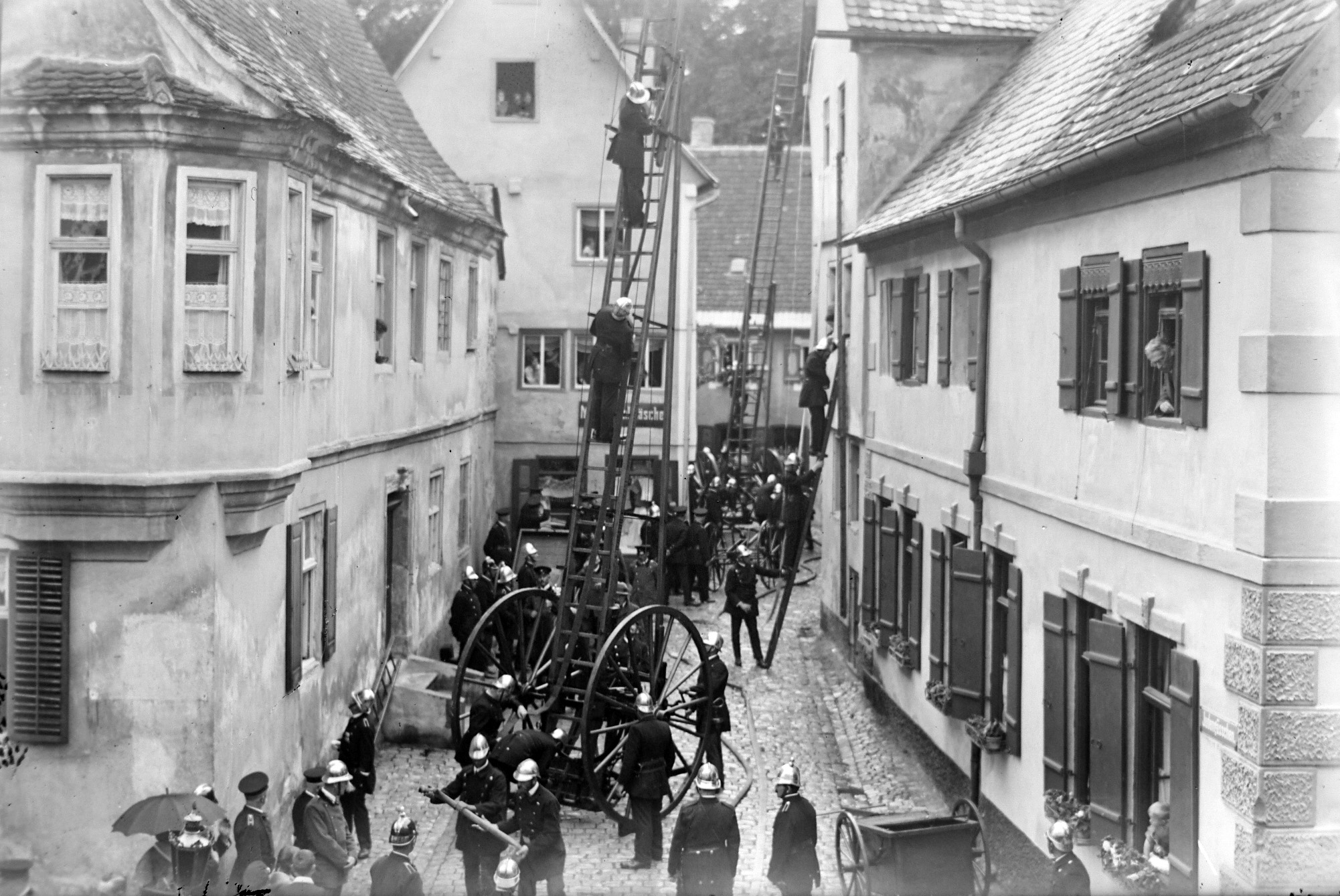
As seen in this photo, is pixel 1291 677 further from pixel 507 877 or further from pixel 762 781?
pixel 762 781

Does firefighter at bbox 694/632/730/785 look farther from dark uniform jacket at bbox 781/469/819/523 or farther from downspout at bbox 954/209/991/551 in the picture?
dark uniform jacket at bbox 781/469/819/523

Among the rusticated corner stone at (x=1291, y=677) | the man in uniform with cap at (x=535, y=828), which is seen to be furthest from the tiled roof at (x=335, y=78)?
the rusticated corner stone at (x=1291, y=677)

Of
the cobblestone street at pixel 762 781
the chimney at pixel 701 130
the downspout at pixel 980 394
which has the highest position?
the chimney at pixel 701 130

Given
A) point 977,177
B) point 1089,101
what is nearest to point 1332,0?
point 1089,101

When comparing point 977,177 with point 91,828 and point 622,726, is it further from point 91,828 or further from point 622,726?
point 91,828

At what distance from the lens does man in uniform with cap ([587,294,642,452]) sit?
1606cm

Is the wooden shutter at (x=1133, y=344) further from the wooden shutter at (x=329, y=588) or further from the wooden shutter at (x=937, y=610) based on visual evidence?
the wooden shutter at (x=329, y=588)

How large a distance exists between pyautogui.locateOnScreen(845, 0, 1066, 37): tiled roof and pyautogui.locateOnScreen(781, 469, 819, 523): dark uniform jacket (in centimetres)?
650

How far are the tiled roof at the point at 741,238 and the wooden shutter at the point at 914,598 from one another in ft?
83.2

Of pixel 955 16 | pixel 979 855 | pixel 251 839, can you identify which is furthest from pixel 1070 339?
pixel 955 16

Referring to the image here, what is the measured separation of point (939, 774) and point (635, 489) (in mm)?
12957

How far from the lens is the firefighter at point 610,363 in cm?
1606

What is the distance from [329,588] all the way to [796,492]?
9.68 metres

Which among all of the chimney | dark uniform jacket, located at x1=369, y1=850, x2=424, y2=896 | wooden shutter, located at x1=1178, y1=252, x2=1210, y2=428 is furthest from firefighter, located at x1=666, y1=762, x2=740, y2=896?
the chimney
